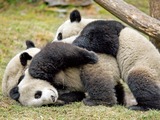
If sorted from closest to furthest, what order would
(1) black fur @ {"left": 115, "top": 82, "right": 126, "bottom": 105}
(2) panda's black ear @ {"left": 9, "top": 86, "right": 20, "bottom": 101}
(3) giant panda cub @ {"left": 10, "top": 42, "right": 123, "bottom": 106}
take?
(3) giant panda cub @ {"left": 10, "top": 42, "right": 123, "bottom": 106}
(2) panda's black ear @ {"left": 9, "top": 86, "right": 20, "bottom": 101}
(1) black fur @ {"left": 115, "top": 82, "right": 126, "bottom": 105}

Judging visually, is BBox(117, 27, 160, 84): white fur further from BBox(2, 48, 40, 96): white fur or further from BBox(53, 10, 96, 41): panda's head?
BBox(2, 48, 40, 96): white fur

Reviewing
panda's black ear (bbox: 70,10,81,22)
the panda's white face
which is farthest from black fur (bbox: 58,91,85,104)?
panda's black ear (bbox: 70,10,81,22)

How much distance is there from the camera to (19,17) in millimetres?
12641

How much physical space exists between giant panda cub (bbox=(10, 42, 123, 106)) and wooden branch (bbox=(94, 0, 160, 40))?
0.84 m

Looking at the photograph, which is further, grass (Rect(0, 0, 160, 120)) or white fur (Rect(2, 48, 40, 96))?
white fur (Rect(2, 48, 40, 96))

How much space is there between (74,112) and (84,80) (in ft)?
1.84

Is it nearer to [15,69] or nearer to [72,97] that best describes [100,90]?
[72,97]

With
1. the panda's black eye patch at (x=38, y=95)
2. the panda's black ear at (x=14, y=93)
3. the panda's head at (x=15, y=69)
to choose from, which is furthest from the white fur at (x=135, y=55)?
the panda's black ear at (x=14, y=93)

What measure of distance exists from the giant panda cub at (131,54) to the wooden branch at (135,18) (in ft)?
0.97

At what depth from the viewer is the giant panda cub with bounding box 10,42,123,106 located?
5793 millimetres

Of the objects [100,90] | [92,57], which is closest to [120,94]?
[100,90]

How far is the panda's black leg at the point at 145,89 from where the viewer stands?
18.6 ft

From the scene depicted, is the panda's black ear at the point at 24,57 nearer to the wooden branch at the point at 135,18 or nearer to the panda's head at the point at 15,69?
the panda's head at the point at 15,69

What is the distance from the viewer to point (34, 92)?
18.9 feet
